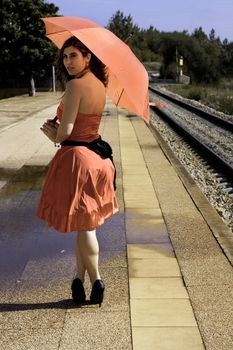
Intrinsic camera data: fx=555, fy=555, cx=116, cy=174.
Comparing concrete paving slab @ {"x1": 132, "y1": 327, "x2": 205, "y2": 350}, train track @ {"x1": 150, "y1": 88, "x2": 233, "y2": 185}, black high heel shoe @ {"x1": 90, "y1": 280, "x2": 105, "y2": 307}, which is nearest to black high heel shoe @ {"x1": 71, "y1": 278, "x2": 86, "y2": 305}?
black high heel shoe @ {"x1": 90, "y1": 280, "x2": 105, "y2": 307}

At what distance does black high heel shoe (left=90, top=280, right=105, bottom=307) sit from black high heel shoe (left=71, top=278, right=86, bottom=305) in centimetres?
7

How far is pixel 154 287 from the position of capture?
4.36 metres

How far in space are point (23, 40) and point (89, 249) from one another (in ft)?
115

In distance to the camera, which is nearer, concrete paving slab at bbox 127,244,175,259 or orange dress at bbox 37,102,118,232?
orange dress at bbox 37,102,118,232

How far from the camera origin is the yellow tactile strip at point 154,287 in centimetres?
350

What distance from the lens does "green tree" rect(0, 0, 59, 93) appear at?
36.7m

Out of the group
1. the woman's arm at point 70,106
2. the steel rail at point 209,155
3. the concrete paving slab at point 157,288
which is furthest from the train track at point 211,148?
the woman's arm at point 70,106

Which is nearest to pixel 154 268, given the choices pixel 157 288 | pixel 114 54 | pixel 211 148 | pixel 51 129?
pixel 157 288

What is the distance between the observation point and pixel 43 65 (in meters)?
38.2

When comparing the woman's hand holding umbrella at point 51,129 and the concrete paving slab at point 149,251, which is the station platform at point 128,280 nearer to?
the concrete paving slab at point 149,251

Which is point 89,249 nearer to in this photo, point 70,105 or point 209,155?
point 70,105

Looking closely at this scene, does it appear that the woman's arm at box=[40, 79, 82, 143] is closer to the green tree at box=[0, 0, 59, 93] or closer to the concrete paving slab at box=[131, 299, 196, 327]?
the concrete paving slab at box=[131, 299, 196, 327]

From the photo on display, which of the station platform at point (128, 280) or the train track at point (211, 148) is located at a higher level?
the station platform at point (128, 280)

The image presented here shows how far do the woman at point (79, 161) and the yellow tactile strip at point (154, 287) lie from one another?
615 millimetres
